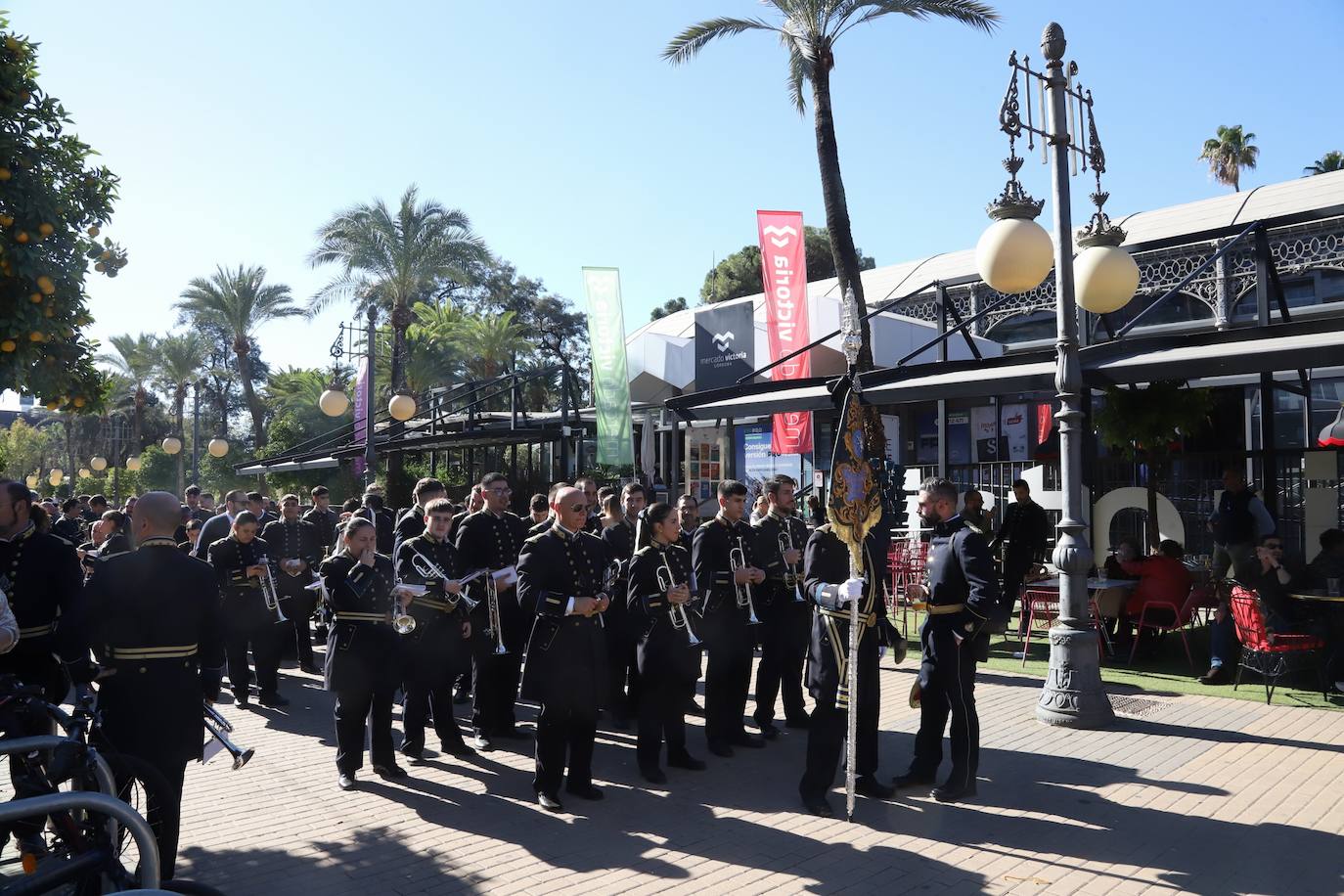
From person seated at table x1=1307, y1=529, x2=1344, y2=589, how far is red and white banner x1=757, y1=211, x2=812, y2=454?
793 cm

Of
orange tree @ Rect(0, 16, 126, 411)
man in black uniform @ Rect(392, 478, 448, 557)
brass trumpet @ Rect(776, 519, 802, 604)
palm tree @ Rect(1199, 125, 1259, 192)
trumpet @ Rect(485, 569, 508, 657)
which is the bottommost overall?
trumpet @ Rect(485, 569, 508, 657)

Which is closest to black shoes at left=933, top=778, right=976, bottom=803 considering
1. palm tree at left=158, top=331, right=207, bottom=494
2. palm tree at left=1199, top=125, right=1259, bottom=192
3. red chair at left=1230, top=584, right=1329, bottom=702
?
red chair at left=1230, top=584, right=1329, bottom=702

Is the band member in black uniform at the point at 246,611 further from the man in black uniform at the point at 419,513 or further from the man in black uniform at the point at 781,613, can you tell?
the man in black uniform at the point at 781,613

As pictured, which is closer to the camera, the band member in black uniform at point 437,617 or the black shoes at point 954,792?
the black shoes at point 954,792

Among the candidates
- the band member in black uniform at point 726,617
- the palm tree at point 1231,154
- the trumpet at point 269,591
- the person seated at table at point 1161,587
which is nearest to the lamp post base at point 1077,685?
the band member in black uniform at point 726,617

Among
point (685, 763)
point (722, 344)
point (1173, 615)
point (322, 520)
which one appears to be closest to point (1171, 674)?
point (1173, 615)

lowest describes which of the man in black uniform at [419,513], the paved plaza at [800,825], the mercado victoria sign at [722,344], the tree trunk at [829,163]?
the paved plaza at [800,825]

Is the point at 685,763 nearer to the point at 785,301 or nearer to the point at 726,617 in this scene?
the point at 726,617

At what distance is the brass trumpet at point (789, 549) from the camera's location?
27.6 feet

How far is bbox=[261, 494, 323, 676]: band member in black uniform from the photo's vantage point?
37.4 feet

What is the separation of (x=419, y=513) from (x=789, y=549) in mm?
3474

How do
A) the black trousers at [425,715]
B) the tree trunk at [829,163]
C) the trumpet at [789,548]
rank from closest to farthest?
the black trousers at [425,715] < the trumpet at [789,548] < the tree trunk at [829,163]

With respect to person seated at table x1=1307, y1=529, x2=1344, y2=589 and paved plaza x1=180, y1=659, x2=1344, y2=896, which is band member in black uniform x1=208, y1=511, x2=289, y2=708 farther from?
person seated at table x1=1307, y1=529, x2=1344, y2=589

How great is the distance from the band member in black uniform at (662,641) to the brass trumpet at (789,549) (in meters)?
1.26
